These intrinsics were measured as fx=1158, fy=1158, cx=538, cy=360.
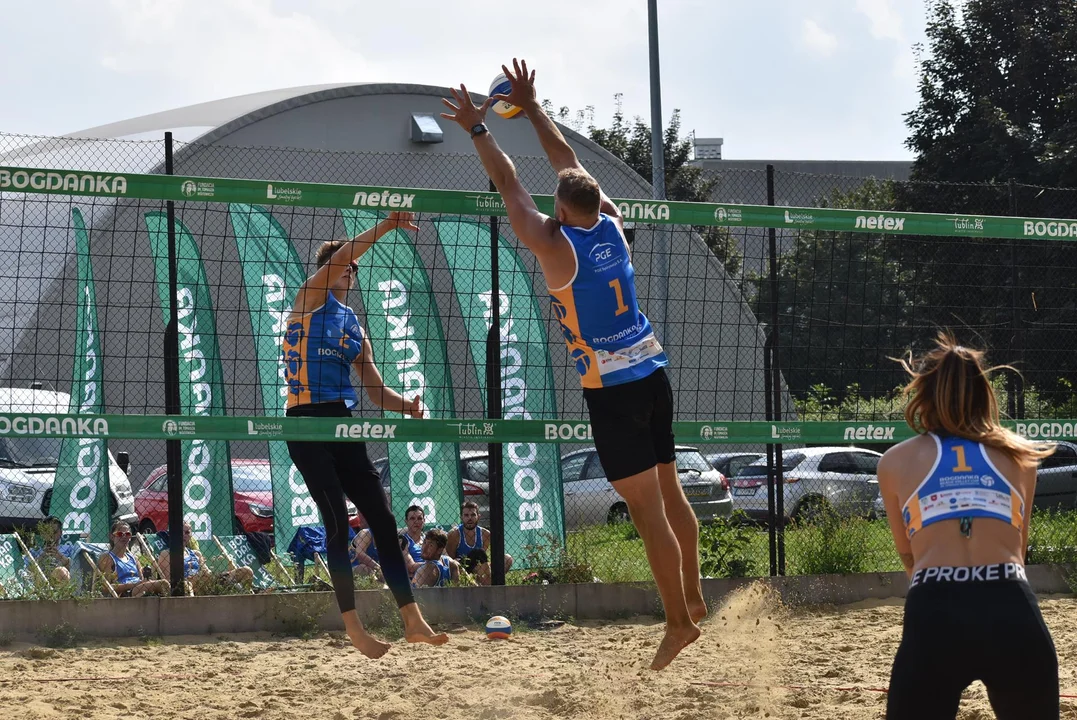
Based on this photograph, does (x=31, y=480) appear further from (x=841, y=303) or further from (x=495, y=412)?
(x=841, y=303)

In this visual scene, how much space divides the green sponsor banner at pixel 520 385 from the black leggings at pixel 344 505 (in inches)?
130

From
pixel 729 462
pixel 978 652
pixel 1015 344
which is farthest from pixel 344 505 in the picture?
pixel 729 462

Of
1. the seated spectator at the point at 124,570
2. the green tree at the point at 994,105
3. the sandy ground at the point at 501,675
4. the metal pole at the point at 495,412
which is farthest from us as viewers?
the green tree at the point at 994,105

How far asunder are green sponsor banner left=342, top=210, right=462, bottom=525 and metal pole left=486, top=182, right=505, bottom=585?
960 mm

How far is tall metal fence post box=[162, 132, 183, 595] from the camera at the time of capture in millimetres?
7512

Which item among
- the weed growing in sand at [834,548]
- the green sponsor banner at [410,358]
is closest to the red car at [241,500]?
the green sponsor banner at [410,358]

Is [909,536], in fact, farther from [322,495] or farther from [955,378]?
[322,495]

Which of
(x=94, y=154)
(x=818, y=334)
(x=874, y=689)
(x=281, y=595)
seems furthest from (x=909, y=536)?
(x=818, y=334)

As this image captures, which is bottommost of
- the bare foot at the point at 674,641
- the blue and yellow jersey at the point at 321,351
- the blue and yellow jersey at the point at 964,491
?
the bare foot at the point at 674,641

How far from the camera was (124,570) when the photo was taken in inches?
329

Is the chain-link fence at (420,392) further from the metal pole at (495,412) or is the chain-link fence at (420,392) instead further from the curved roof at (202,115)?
the curved roof at (202,115)

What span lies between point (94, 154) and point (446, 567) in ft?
42.0

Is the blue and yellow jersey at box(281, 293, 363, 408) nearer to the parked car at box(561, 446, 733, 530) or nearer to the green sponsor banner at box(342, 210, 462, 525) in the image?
the green sponsor banner at box(342, 210, 462, 525)

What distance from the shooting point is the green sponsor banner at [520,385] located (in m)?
9.12
